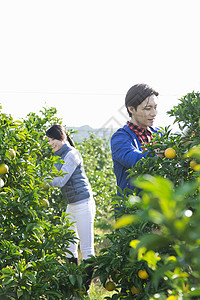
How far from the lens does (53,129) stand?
149 inches

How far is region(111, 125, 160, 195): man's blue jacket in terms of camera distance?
8.41ft

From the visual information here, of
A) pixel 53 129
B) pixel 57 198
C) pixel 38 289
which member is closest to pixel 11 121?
pixel 38 289

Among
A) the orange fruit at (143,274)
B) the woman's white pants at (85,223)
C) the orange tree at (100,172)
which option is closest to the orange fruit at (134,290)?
the orange fruit at (143,274)

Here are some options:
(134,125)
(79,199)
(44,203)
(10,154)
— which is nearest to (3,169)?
(10,154)

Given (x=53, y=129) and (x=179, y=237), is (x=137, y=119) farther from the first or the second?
(x=179, y=237)

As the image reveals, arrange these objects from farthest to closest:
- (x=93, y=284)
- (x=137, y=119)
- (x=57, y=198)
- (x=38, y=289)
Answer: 1. (x=57, y=198)
2. (x=93, y=284)
3. (x=137, y=119)
4. (x=38, y=289)

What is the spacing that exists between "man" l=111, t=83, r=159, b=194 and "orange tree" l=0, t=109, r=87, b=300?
1.92ft

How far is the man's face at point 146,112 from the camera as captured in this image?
2799mm

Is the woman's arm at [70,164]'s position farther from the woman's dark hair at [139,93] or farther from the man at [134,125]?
the woman's dark hair at [139,93]

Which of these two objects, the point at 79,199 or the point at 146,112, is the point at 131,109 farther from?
the point at 79,199

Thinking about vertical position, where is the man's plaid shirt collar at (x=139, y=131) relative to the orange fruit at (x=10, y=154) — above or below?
below

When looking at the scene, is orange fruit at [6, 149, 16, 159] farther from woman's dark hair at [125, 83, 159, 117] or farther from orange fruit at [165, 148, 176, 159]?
woman's dark hair at [125, 83, 159, 117]

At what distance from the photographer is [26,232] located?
2197 millimetres

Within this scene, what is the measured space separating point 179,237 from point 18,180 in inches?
70.4
